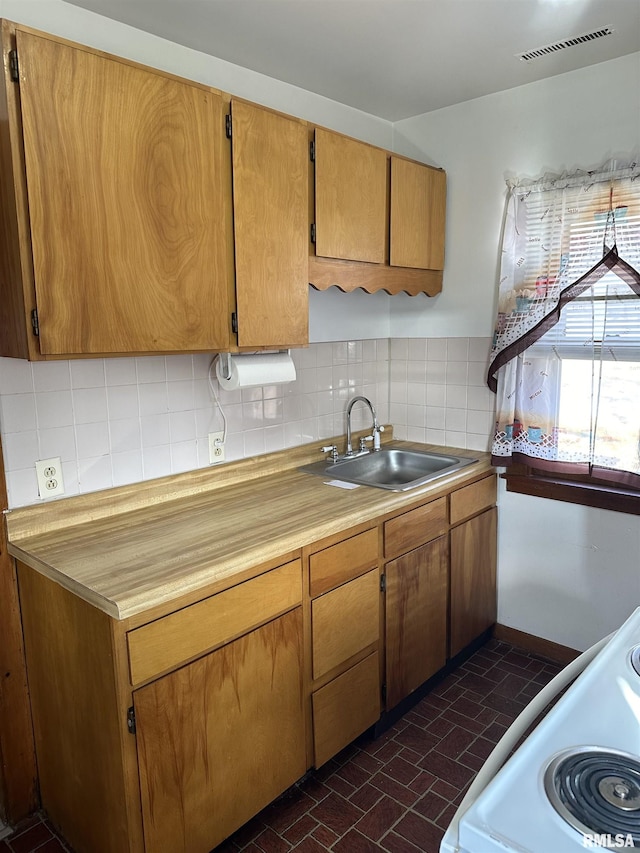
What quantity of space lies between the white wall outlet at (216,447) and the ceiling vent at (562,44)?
1.82 metres

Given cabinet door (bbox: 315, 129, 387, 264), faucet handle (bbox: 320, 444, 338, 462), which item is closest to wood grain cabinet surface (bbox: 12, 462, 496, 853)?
faucet handle (bbox: 320, 444, 338, 462)

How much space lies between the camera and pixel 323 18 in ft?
6.31

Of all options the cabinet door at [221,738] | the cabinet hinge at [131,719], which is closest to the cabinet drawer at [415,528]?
the cabinet door at [221,738]

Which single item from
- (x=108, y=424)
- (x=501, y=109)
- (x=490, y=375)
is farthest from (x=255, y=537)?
(x=501, y=109)

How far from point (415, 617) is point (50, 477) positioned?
1.44 metres

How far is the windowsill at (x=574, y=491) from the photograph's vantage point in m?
2.45

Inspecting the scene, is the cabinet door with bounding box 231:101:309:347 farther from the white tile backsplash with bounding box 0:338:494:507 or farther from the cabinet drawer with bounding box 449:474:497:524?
the cabinet drawer with bounding box 449:474:497:524

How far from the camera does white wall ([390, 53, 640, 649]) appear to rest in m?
2.39

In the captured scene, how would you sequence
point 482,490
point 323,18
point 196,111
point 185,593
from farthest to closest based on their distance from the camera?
point 482,490 < point 323,18 < point 196,111 < point 185,593

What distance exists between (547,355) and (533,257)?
0.42 m

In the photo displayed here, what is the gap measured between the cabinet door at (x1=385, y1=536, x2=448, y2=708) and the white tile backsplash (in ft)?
2.39

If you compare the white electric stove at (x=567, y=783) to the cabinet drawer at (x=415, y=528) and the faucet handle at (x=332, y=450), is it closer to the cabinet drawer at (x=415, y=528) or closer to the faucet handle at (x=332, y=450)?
the cabinet drawer at (x=415, y=528)

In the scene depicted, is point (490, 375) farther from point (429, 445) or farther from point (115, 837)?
point (115, 837)

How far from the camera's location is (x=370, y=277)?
2.47 meters
